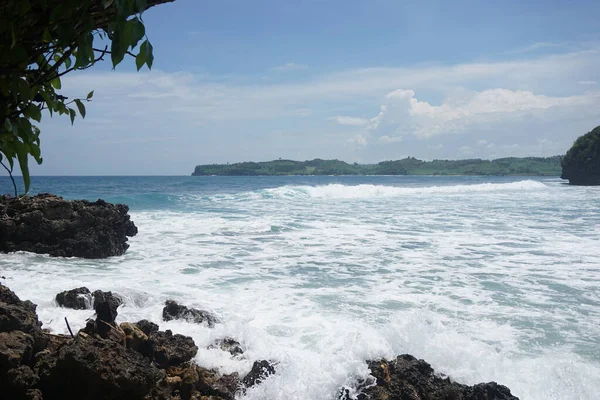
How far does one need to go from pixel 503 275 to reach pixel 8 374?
9.46m

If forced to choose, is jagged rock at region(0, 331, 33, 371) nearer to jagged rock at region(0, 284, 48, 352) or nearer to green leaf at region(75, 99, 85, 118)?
jagged rock at region(0, 284, 48, 352)

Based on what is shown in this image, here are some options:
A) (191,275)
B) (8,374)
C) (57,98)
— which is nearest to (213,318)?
(8,374)

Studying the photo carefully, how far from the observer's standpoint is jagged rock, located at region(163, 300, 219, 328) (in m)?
6.79

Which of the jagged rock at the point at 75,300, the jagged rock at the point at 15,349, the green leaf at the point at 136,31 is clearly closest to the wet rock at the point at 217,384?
the jagged rock at the point at 15,349

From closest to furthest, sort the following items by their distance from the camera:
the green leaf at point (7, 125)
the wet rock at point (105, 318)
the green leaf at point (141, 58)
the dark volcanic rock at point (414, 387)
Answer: the green leaf at point (141, 58) < the green leaf at point (7, 125) < the dark volcanic rock at point (414, 387) < the wet rock at point (105, 318)

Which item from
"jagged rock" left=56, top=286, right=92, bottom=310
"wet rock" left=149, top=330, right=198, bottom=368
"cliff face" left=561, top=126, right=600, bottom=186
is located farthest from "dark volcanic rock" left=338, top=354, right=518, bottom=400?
"cliff face" left=561, top=126, right=600, bottom=186

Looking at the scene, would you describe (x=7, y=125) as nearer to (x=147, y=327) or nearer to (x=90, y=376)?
(x=90, y=376)

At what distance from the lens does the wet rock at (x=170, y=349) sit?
5383mm

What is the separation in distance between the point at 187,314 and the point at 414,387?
3.34 meters

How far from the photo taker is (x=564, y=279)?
1016 cm

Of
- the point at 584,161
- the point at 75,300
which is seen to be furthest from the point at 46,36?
the point at 584,161

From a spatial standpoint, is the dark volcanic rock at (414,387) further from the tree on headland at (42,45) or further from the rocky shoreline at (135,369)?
the tree on headland at (42,45)

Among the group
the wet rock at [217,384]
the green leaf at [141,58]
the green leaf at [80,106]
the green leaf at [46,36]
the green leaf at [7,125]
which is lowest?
the wet rock at [217,384]

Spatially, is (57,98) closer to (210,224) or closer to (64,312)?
(64,312)
